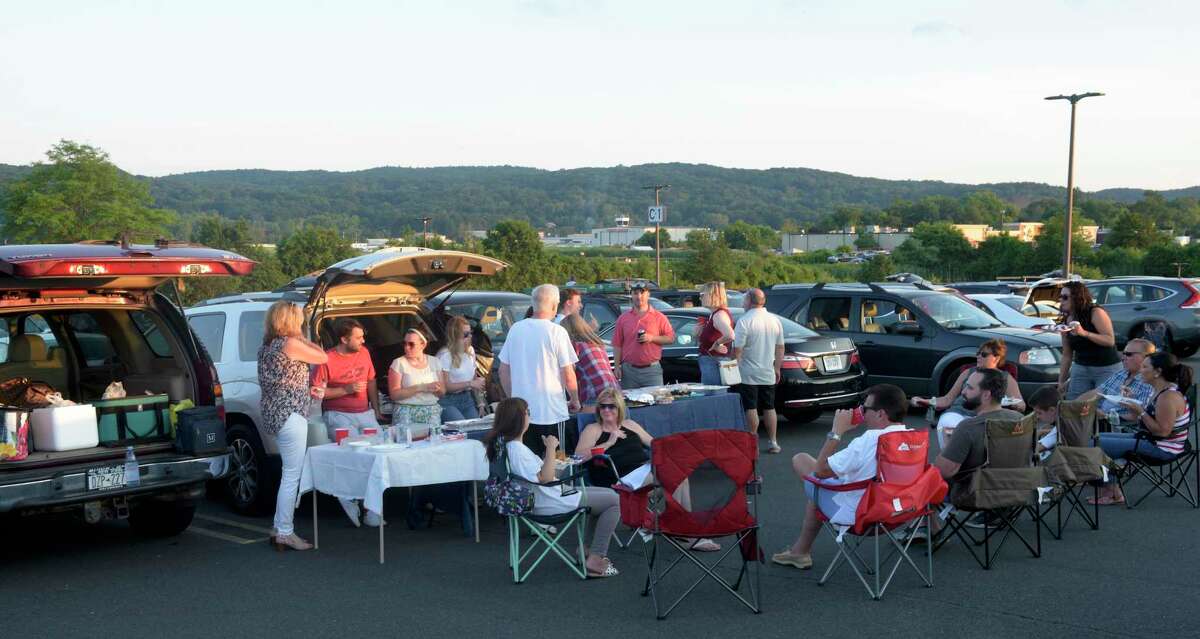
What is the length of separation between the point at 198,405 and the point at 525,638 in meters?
3.39

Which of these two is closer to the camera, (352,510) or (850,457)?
(850,457)

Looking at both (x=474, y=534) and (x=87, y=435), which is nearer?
(x=87, y=435)

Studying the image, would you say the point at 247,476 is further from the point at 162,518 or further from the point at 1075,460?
the point at 1075,460

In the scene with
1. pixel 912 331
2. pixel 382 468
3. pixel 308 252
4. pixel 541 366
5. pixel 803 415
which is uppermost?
pixel 541 366

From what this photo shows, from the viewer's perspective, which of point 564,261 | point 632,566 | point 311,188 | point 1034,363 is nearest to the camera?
point 632,566

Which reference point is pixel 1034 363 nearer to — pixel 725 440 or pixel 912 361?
pixel 912 361

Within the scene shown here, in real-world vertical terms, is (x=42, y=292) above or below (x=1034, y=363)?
above

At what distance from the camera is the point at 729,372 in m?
10.4

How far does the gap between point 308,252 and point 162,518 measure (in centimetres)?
4440

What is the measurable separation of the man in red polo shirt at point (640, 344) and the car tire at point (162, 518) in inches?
163

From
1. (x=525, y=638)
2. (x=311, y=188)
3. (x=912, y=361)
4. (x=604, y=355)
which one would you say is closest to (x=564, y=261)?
(x=912, y=361)

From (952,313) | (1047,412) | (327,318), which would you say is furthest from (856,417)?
(952,313)

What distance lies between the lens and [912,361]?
1298 centimetres

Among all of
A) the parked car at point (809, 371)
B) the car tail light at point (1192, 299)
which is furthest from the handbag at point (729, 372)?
the car tail light at point (1192, 299)
